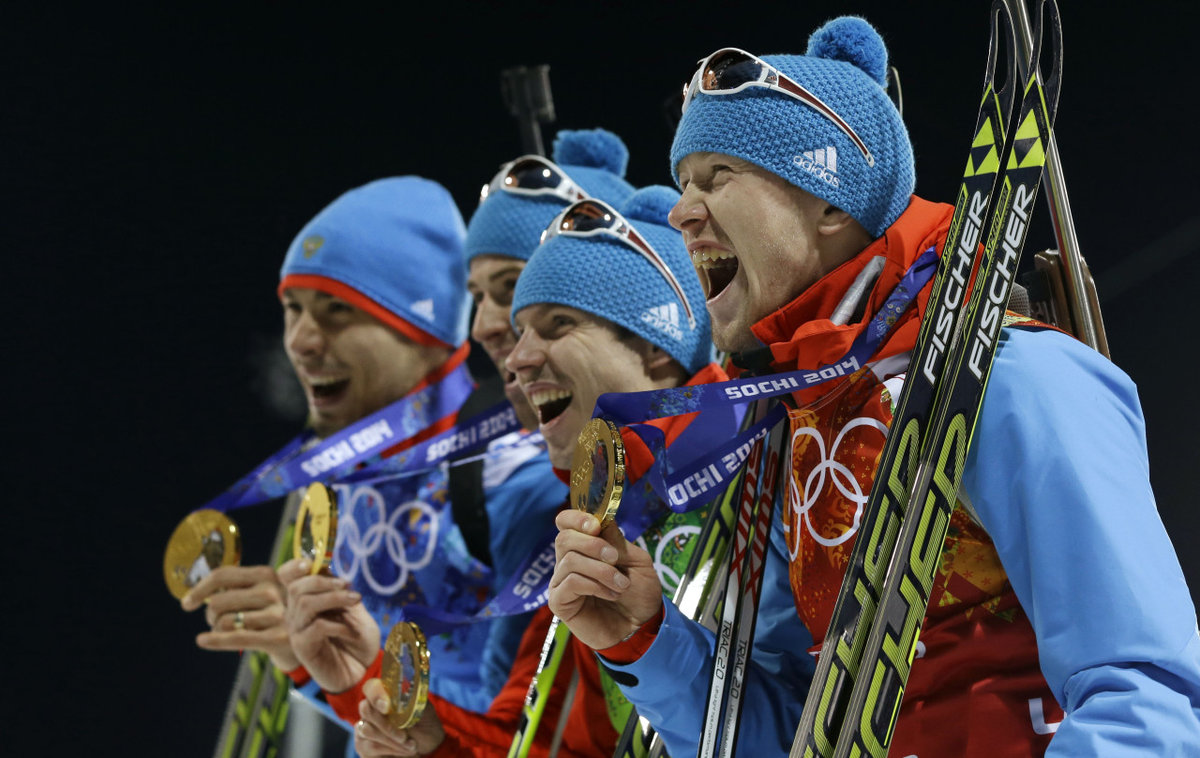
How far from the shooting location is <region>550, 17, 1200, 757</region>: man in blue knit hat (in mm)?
1075

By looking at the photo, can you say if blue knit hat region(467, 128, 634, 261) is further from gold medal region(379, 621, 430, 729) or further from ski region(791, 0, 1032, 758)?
ski region(791, 0, 1032, 758)

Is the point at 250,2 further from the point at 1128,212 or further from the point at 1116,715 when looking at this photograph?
the point at 1116,715

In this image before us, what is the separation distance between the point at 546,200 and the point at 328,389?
64 cm

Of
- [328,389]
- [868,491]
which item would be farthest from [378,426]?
[868,491]

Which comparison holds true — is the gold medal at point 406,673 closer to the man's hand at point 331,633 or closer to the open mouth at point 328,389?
the man's hand at point 331,633

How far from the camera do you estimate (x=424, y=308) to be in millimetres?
2691

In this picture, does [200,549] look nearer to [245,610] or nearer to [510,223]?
[245,610]

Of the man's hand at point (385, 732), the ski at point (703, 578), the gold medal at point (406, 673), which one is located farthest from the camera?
the man's hand at point (385, 732)

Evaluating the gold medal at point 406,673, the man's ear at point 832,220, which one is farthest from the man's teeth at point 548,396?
the man's ear at point 832,220

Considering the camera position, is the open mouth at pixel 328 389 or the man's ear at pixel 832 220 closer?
the man's ear at pixel 832 220

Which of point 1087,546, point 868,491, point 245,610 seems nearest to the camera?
point 1087,546

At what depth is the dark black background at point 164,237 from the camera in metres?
3.38

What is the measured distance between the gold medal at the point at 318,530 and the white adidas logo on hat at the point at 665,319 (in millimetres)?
641

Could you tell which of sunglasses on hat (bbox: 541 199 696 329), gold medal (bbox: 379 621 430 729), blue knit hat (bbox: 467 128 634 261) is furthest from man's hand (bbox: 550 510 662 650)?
blue knit hat (bbox: 467 128 634 261)
